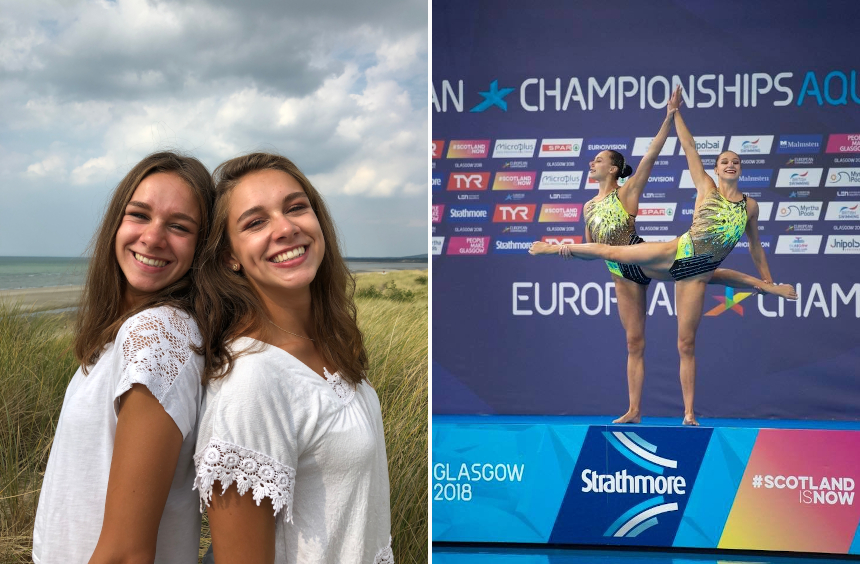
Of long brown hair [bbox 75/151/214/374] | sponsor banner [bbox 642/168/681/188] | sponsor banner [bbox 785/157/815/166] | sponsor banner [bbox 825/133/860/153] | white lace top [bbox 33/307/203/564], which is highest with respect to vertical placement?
sponsor banner [bbox 825/133/860/153]

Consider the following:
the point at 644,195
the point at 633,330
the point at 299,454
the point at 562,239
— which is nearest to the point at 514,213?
the point at 562,239

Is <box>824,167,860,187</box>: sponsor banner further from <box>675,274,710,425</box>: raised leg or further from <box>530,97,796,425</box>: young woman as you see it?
<box>675,274,710,425</box>: raised leg

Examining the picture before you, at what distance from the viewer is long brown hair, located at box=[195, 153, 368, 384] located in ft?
4.08

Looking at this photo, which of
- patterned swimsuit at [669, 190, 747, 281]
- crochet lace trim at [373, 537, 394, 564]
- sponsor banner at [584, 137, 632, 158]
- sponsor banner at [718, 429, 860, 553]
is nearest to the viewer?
crochet lace trim at [373, 537, 394, 564]

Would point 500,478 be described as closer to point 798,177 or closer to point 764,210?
point 764,210

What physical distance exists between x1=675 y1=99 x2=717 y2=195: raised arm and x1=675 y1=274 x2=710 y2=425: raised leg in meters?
0.52

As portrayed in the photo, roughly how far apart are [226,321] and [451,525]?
2982 mm

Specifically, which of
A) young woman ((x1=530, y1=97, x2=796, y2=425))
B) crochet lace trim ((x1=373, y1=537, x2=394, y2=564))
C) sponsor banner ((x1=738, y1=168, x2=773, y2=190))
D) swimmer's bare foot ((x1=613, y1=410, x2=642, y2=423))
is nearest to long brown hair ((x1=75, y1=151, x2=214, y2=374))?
crochet lace trim ((x1=373, y1=537, x2=394, y2=564))

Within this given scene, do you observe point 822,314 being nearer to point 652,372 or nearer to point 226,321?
point 652,372

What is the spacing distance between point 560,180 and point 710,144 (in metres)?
0.85

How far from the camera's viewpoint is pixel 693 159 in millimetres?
3807

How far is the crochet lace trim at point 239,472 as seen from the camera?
3.60 feet

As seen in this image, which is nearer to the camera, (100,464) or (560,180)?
(100,464)

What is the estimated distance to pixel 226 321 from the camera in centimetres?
→ 129
